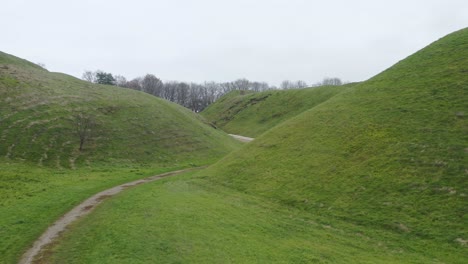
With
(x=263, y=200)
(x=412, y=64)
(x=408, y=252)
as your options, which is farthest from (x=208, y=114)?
(x=408, y=252)

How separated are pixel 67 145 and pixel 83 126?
590 centimetres

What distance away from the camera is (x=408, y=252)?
16078mm

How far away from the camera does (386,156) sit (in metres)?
24.3

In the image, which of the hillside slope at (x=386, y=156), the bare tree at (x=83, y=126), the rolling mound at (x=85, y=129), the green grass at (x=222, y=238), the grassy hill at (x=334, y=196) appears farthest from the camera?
the bare tree at (x=83, y=126)

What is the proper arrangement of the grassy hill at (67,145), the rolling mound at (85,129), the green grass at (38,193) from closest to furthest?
the green grass at (38,193) < the grassy hill at (67,145) < the rolling mound at (85,129)

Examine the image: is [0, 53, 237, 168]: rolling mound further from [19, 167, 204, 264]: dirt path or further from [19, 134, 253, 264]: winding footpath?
[19, 134, 253, 264]: winding footpath

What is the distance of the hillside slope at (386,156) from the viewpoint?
1916cm

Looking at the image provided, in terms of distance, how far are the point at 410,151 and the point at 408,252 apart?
980 cm

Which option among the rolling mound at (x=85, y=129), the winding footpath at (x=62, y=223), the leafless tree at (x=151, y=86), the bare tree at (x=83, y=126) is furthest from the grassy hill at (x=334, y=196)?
the leafless tree at (x=151, y=86)

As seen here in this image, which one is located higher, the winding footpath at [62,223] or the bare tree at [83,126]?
the bare tree at [83,126]

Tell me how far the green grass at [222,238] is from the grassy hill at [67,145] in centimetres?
297

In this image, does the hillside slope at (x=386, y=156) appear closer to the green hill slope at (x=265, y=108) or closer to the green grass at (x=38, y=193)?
the green grass at (x=38, y=193)

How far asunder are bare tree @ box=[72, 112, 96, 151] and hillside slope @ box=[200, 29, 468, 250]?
20593 mm

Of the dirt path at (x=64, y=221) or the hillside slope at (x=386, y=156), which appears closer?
the dirt path at (x=64, y=221)
